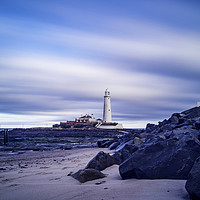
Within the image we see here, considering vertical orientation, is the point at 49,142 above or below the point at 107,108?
below

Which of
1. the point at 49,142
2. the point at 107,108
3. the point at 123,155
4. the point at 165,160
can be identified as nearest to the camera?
the point at 165,160

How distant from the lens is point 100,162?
6.94 meters

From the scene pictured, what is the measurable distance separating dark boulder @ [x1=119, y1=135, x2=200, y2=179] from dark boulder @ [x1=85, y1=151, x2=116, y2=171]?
1705 millimetres

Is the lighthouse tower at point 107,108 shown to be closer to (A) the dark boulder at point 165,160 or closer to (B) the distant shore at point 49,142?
(B) the distant shore at point 49,142

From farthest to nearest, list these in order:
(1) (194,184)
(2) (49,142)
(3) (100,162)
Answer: (2) (49,142) → (3) (100,162) → (1) (194,184)

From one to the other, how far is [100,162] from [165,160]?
2.62 meters

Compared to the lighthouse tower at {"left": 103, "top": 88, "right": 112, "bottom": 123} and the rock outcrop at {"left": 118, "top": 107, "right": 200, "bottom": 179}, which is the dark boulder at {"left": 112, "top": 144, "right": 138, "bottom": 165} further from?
the lighthouse tower at {"left": 103, "top": 88, "right": 112, "bottom": 123}

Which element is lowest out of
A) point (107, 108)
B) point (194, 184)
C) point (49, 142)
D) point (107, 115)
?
point (49, 142)

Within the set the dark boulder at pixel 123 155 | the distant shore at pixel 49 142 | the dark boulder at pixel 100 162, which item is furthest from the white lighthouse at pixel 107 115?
the dark boulder at pixel 100 162

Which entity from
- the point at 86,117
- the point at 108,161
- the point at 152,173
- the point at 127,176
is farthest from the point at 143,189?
the point at 86,117

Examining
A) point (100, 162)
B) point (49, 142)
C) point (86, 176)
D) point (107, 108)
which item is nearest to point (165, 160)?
point (86, 176)

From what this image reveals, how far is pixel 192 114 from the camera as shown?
15.1m

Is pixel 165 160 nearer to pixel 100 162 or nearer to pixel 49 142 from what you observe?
pixel 100 162

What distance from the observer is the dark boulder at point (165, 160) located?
4586mm
